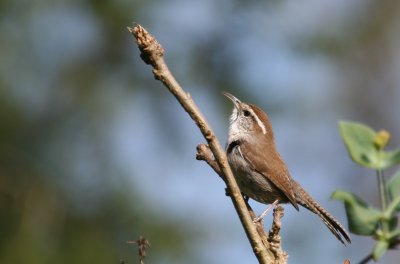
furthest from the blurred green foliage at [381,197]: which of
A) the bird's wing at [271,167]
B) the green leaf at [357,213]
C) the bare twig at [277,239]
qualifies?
the bird's wing at [271,167]

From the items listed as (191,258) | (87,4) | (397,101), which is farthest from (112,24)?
(397,101)

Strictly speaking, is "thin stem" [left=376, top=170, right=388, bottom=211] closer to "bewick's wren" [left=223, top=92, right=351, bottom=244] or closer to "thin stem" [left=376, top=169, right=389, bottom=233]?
"thin stem" [left=376, top=169, right=389, bottom=233]

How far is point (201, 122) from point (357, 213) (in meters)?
0.41

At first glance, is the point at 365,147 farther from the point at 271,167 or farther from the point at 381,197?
the point at 271,167

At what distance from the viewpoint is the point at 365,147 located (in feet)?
2.66

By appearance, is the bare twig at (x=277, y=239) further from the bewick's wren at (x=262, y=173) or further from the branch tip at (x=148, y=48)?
the bewick's wren at (x=262, y=173)

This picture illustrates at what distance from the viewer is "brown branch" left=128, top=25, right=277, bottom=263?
3.62ft

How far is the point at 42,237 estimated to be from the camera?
218 inches

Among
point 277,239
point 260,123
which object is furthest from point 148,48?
point 260,123

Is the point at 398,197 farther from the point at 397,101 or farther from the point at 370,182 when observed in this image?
the point at 397,101

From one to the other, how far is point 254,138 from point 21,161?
7.88 ft

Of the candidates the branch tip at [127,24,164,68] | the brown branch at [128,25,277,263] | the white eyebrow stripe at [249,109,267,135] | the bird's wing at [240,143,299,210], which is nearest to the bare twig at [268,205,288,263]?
the brown branch at [128,25,277,263]

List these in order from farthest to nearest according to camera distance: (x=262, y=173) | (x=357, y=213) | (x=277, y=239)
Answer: (x=262, y=173), (x=277, y=239), (x=357, y=213)

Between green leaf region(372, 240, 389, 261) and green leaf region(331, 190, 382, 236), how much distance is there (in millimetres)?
16
